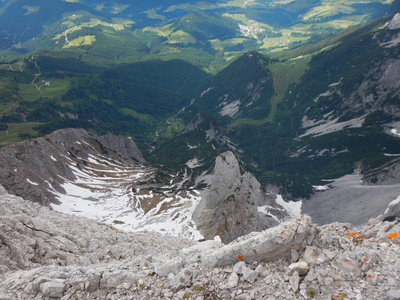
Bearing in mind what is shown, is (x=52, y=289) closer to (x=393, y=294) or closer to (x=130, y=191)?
(x=393, y=294)

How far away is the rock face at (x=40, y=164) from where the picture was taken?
113125 mm

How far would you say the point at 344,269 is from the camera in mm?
18375

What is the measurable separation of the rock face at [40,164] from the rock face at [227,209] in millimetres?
68082

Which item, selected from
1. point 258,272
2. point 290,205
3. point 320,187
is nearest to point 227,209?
point 290,205

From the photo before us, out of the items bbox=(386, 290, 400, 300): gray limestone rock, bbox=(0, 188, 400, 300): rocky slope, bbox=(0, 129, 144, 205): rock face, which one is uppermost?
bbox=(386, 290, 400, 300): gray limestone rock

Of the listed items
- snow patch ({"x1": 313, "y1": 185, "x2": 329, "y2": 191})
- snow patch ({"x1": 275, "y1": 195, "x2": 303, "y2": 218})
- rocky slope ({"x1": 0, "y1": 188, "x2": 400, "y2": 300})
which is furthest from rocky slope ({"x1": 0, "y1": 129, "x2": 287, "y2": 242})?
rocky slope ({"x1": 0, "y1": 188, "x2": 400, "y2": 300})

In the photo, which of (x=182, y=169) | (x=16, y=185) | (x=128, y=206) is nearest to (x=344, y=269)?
(x=128, y=206)

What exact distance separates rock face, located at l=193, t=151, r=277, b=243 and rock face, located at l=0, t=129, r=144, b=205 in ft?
223

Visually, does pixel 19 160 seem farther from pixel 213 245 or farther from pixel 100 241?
pixel 213 245

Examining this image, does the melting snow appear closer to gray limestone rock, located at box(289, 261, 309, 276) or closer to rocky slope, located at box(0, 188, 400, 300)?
rocky slope, located at box(0, 188, 400, 300)

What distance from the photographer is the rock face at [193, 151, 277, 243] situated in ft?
335

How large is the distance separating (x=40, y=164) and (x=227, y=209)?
321 feet

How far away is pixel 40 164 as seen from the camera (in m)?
136

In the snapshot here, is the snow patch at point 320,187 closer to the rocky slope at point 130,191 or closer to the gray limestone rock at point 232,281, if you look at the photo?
the rocky slope at point 130,191
